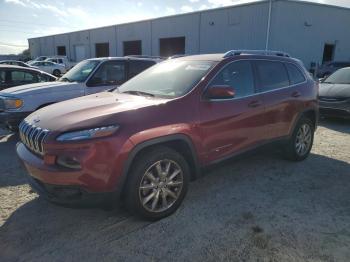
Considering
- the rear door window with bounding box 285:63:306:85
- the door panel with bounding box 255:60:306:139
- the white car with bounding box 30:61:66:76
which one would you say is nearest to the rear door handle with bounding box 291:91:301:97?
the door panel with bounding box 255:60:306:139

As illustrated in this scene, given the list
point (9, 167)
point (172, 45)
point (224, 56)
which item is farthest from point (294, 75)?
point (172, 45)

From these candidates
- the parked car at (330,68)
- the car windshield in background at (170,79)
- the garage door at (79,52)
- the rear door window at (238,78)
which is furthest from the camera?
the garage door at (79,52)

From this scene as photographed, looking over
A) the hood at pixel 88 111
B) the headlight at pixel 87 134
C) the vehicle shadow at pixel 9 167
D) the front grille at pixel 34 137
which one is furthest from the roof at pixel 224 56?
the vehicle shadow at pixel 9 167

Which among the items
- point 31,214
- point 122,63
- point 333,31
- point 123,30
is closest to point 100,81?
point 122,63

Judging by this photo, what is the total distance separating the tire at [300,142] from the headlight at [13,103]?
4951mm

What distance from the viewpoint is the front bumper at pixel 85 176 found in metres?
2.78

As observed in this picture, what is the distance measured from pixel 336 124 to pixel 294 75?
14.0 ft

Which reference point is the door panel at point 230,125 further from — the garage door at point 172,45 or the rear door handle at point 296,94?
the garage door at point 172,45

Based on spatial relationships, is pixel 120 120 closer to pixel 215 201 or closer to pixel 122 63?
pixel 215 201

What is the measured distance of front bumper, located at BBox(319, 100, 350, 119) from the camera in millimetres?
8133

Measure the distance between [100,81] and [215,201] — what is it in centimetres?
419

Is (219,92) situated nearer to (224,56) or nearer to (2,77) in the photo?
(224,56)

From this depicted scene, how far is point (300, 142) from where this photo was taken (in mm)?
5246

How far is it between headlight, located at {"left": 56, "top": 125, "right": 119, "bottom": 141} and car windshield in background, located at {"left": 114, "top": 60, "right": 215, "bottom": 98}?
0.96 meters
